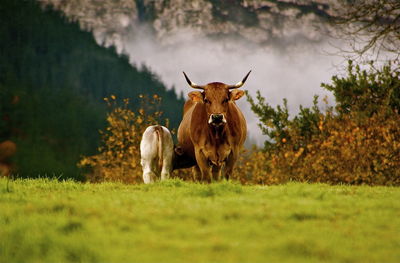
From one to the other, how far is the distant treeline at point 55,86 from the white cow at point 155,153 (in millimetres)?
72773

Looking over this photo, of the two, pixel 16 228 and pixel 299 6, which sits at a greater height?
pixel 299 6

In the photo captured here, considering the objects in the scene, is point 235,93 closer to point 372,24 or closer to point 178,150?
point 178,150

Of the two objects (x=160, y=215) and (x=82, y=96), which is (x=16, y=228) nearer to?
(x=160, y=215)

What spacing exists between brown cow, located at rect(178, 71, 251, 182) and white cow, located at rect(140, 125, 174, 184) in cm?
79

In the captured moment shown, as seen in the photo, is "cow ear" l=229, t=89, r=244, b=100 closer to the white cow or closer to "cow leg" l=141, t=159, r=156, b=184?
the white cow

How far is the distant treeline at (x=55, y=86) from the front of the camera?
297 feet

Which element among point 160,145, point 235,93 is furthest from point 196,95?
point 160,145

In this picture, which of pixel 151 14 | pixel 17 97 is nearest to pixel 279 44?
pixel 151 14

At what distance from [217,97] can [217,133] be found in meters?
0.73

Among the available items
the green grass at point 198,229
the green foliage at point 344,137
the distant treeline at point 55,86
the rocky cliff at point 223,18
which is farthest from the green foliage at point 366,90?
the distant treeline at point 55,86

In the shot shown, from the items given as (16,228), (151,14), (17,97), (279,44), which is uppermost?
(151,14)

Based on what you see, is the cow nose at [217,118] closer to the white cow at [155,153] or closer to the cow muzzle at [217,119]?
the cow muzzle at [217,119]

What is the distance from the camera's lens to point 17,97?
3797 inches

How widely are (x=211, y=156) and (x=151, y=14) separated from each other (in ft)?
296
